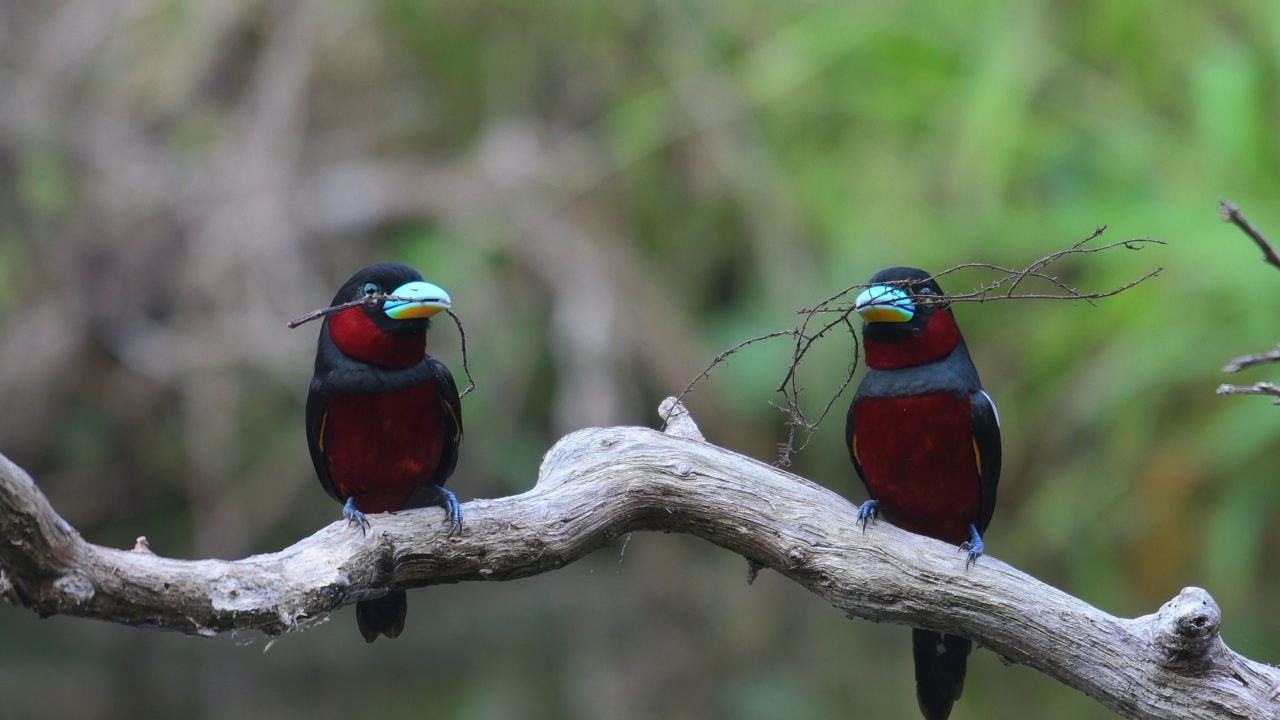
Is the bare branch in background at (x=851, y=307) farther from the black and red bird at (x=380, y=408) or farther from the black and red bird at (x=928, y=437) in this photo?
the black and red bird at (x=380, y=408)

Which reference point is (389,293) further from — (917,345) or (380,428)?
(917,345)

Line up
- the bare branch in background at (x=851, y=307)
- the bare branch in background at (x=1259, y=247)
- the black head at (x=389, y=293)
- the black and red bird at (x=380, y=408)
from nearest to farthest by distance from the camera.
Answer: the bare branch in background at (x=1259, y=247), the bare branch in background at (x=851, y=307), the black head at (x=389, y=293), the black and red bird at (x=380, y=408)

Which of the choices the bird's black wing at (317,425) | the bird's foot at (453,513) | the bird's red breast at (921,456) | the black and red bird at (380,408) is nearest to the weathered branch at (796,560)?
the bird's foot at (453,513)

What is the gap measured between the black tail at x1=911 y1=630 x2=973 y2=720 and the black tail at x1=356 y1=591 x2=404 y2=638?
4.24 feet

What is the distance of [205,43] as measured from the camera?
8891 mm

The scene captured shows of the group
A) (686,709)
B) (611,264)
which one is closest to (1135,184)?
(611,264)

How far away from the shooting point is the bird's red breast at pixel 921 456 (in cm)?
319

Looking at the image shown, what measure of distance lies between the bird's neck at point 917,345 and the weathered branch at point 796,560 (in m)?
0.50

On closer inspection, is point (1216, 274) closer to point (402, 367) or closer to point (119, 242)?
point (402, 367)

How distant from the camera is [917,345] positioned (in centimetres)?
318

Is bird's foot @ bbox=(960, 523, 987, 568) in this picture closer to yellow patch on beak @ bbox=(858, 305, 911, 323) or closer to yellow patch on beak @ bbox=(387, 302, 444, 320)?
yellow patch on beak @ bbox=(858, 305, 911, 323)

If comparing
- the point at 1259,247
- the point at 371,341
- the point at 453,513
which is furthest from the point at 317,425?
the point at 1259,247

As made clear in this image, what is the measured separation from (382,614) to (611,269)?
19.4 ft

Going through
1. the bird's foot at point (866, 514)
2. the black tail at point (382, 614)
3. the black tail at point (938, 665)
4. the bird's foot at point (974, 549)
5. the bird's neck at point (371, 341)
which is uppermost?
the bird's neck at point (371, 341)
